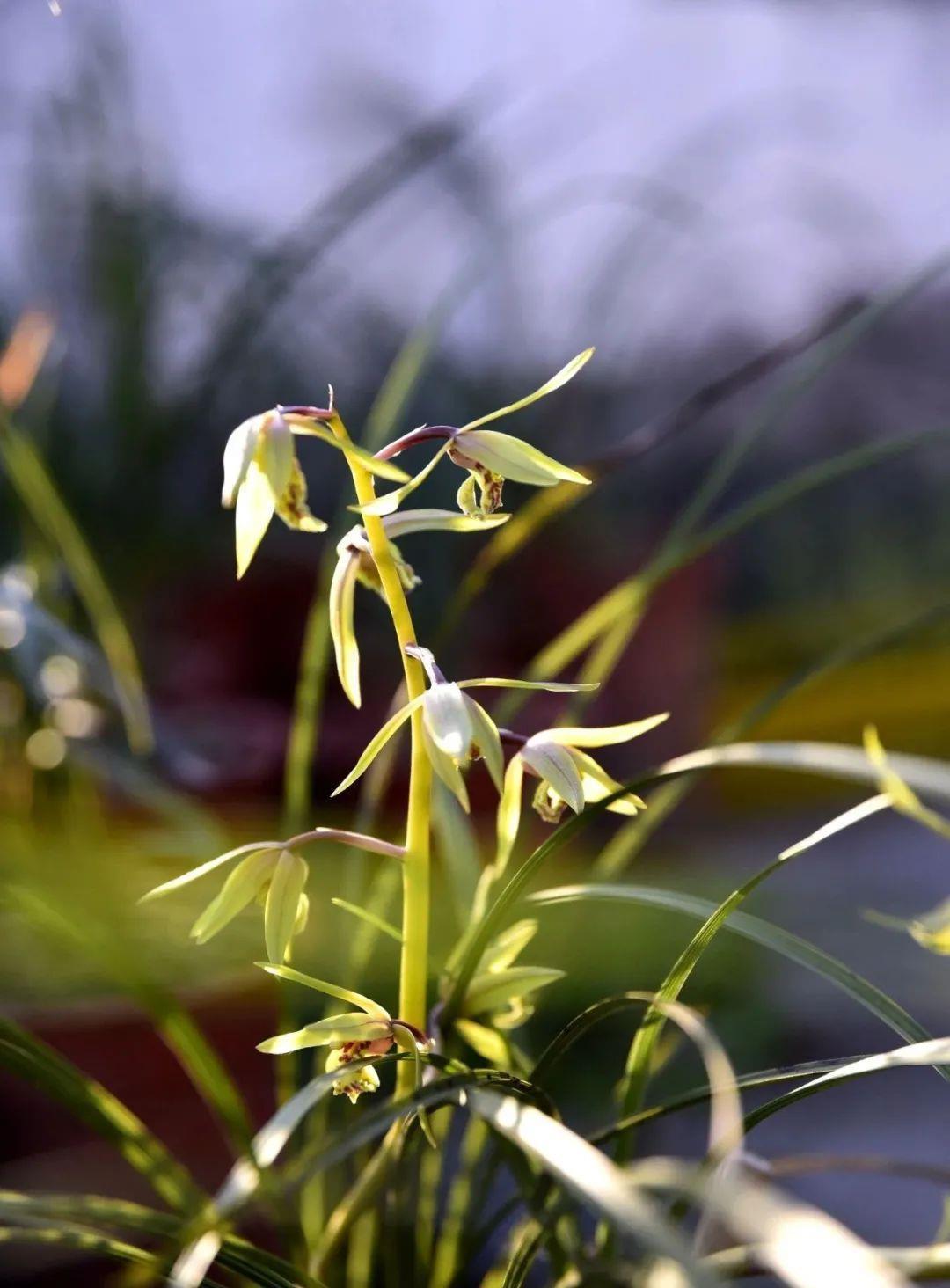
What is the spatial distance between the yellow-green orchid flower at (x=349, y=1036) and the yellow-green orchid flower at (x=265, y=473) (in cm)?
10

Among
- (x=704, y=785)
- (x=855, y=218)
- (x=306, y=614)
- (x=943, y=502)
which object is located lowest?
(x=704, y=785)

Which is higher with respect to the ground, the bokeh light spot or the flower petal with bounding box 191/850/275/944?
the flower petal with bounding box 191/850/275/944

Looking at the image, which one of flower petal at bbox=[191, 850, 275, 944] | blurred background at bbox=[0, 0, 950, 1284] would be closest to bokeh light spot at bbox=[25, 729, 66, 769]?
blurred background at bbox=[0, 0, 950, 1284]

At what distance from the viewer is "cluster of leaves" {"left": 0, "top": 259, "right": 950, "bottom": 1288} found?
0.21m

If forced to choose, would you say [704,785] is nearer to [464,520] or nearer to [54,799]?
[54,799]

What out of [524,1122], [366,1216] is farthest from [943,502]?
[524,1122]

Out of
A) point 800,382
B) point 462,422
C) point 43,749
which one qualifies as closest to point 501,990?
point 800,382

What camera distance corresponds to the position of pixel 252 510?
0.28 m

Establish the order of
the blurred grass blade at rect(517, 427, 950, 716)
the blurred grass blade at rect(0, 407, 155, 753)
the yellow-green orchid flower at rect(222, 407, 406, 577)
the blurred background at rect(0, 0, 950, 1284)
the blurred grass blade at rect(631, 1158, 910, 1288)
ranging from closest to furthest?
the blurred grass blade at rect(631, 1158, 910, 1288) → the yellow-green orchid flower at rect(222, 407, 406, 577) → the blurred grass blade at rect(517, 427, 950, 716) → the blurred grass blade at rect(0, 407, 155, 753) → the blurred background at rect(0, 0, 950, 1284)

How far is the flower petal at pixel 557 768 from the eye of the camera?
28 centimetres

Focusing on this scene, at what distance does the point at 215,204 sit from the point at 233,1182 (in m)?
1.18

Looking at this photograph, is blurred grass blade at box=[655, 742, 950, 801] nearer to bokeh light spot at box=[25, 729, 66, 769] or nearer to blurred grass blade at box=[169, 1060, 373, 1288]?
blurred grass blade at box=[169, 1060, 373, 1288]

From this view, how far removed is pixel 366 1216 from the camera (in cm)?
41

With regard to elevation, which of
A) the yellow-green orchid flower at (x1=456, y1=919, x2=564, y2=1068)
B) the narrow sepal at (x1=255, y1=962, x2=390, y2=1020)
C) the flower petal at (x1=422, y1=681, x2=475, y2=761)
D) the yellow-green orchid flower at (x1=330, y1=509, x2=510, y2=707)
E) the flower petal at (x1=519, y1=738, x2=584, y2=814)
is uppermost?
the yellow-green orchid flower at (x1=330, y1=509, x2=510, y2=707)
